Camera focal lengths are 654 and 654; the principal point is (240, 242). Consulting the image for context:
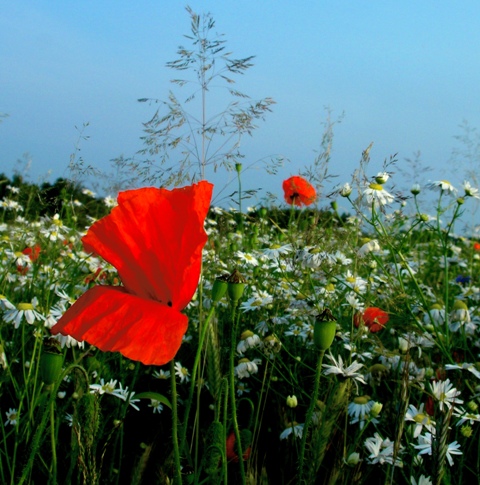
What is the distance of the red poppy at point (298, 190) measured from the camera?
3397 millimetres

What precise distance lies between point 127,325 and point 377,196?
174 centimetres

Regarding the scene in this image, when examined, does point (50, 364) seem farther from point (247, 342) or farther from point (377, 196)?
point (377, 196)

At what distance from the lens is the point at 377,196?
8.20 feet

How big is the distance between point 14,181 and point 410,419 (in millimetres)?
8141

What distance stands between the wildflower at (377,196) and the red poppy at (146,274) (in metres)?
1.57

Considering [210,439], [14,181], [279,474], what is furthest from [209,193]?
[14,181]

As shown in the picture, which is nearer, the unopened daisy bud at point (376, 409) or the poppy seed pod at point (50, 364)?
the poppy seed pod at point (50, 364)

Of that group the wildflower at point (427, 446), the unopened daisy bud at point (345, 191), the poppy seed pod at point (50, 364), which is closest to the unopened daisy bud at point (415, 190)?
the unopened daisy bud at point (345, 191)

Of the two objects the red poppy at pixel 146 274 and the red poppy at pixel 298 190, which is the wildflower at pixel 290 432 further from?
the red poppy at pixel 298 190

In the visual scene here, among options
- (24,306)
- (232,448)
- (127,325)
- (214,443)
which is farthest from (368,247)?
(127,325)

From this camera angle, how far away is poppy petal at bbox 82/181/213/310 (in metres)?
0.98

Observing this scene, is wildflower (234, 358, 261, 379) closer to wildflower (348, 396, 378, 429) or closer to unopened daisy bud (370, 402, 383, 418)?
wildflower (348, 396, 378, 429)

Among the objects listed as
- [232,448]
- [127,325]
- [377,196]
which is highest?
[377,196]

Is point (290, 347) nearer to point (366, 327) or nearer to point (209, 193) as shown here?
Result: point (366, 327)
